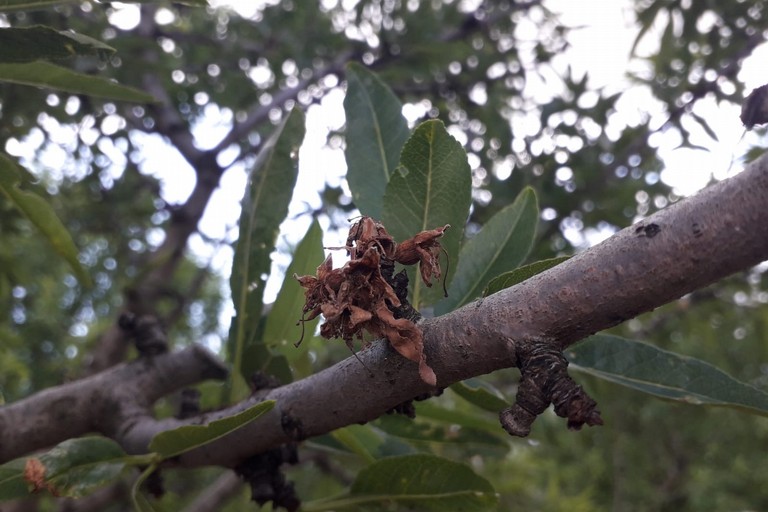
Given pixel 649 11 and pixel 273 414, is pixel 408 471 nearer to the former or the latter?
pixel 273 414

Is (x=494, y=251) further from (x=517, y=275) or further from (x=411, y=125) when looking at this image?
(x=411, y=125)

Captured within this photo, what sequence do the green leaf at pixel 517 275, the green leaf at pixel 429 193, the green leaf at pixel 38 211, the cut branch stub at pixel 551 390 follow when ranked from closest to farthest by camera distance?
1. the cut branch stub at pixel 551 390
2. the green leaf at pixel 517 275
3. the green leaf at pixel 429 193
4. the green leaf at pixel 38 211

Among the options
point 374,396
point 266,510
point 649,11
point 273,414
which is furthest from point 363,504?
point 649,11

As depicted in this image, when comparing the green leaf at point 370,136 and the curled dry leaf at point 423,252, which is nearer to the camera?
the curled dry leaf at point 423,252

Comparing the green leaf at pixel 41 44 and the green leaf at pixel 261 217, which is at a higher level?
the green leaf at pixel 41 44

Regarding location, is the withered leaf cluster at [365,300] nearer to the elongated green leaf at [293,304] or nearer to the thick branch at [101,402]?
the elongated green leaf at [293,304]

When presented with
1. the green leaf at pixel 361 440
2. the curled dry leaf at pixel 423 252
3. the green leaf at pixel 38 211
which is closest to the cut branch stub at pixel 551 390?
the curled dry leaf at pixel 423 252

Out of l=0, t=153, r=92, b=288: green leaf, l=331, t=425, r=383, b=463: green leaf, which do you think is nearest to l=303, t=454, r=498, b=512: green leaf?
l=331, t=425, r=383, b=463: green leaf
